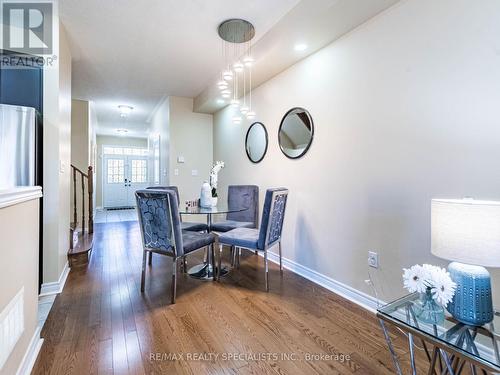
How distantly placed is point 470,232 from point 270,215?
1500 millimetres

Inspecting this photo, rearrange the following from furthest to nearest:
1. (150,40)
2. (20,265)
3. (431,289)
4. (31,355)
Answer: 1. (150,40)
2. (31,355)
3. (20,265)
4. (431,289)

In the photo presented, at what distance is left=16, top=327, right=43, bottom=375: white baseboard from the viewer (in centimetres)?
130

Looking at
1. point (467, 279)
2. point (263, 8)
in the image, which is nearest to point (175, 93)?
point (263, 8)

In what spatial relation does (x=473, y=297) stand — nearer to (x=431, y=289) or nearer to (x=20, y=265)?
(x=431, y=289)

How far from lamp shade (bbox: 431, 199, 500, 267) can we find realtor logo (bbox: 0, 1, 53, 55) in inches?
128

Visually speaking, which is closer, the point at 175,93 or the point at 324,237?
the point at 324,237

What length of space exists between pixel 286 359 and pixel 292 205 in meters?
1.72

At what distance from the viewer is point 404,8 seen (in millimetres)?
1792

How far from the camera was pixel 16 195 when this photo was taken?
120cm

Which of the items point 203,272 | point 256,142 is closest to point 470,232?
point 203,272

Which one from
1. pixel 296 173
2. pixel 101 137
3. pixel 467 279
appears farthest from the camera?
pixel 101 137

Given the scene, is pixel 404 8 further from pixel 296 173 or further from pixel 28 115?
pixel 28 115

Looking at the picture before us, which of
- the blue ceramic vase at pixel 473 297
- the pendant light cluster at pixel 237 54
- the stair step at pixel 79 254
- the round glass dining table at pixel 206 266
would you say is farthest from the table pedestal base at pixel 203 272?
the blue ceramic vase at pixel 473 297

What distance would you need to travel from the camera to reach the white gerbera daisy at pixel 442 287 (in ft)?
3.42
